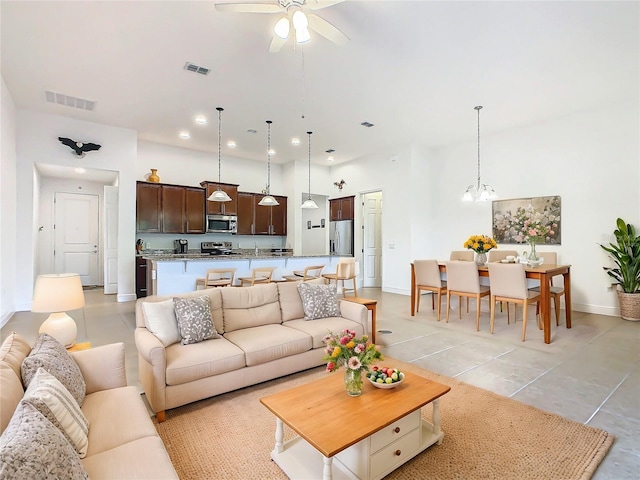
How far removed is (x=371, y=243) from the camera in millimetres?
8570

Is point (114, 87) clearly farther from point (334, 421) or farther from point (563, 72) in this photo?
point (563, 72)

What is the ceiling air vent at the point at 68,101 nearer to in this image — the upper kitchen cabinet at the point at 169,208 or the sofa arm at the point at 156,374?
the upper kitchen cabinet at the point at 169,208

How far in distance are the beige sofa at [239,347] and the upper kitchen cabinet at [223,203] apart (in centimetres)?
498

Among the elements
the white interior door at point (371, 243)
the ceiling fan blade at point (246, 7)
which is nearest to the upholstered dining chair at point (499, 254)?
the white interior door at point (371, 243)

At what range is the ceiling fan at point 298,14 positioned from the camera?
8.20ft

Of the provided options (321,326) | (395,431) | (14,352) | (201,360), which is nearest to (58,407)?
(14,352)

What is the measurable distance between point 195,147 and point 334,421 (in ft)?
24.1

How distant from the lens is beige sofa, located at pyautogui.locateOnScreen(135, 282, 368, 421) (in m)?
2.32

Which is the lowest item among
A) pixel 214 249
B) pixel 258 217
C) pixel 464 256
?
pixel 464 256

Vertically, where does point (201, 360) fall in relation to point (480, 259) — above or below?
below

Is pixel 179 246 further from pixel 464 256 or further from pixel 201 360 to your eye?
pixel 464 256

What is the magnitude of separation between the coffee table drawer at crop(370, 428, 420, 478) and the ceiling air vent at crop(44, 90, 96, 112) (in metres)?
6.04

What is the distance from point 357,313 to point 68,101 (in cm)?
542

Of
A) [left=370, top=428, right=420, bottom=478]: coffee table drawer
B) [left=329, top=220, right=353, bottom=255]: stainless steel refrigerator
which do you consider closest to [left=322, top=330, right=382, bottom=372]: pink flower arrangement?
[left=370, top=428, right=420, bottom=478]: coffee table drawer
